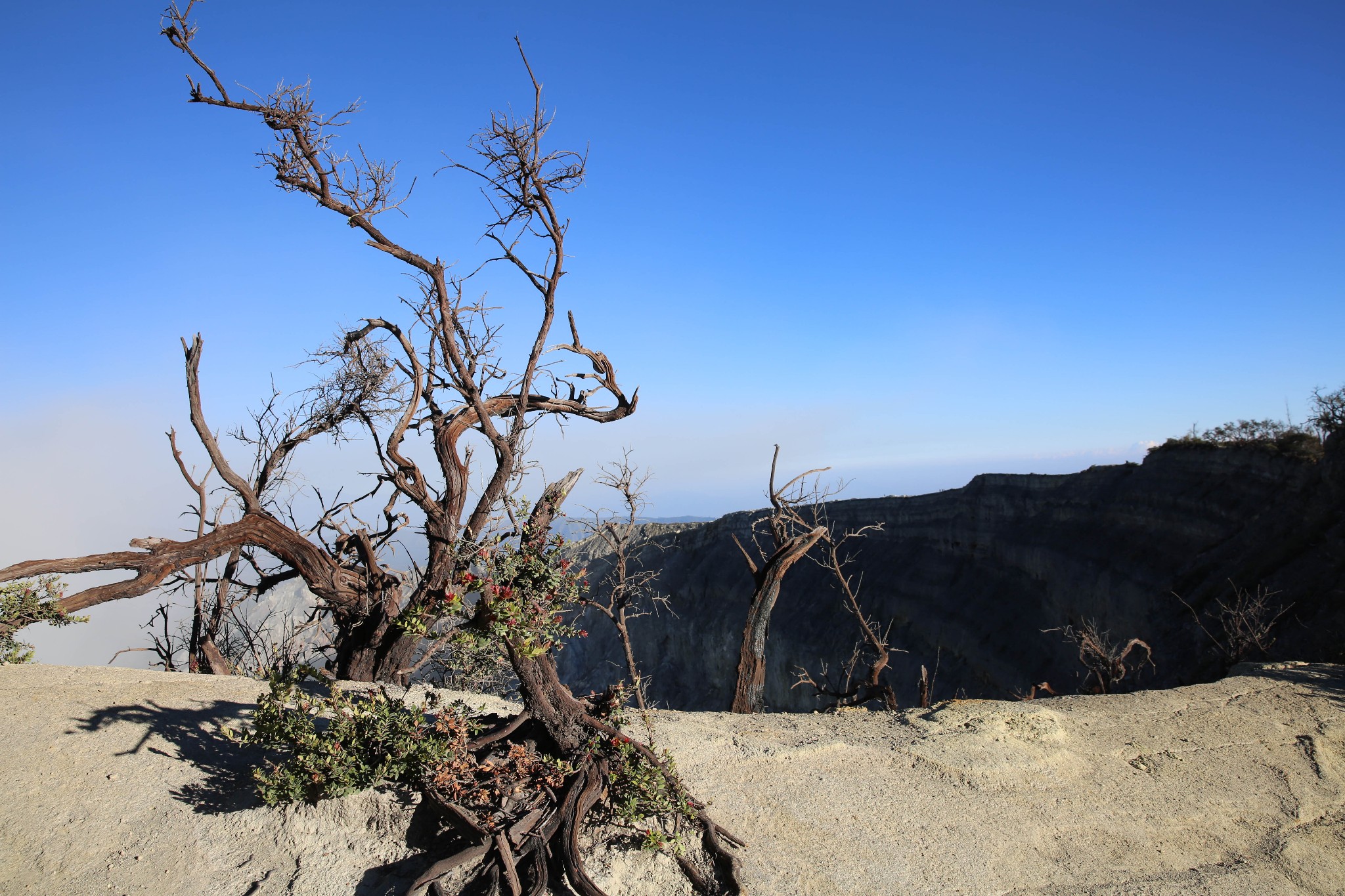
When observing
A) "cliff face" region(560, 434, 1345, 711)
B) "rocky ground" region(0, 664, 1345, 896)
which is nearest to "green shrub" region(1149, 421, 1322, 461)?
"cliff face" region(560, 434, 1345, 711)

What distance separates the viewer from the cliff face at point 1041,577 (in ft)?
55.4

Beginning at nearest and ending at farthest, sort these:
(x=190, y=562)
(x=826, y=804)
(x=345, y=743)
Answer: (x=345, y=743) < (x=826, y=804) < (x=190, y=562)

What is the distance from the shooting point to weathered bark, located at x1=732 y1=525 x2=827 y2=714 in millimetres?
8344

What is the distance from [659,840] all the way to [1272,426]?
22850mm

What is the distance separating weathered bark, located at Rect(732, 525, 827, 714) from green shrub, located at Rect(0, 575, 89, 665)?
6119 mm

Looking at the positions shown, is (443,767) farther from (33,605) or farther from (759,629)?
(759,629)

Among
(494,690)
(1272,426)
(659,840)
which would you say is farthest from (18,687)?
(1272,426)

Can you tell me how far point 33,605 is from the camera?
5727 mm

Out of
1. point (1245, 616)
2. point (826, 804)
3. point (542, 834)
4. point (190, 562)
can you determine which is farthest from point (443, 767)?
point (1245, 616)

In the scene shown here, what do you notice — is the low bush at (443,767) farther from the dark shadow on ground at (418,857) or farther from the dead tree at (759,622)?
the dead tree at (759,622)

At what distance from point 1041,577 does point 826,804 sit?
2200 centimetres

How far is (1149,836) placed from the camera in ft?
16.8

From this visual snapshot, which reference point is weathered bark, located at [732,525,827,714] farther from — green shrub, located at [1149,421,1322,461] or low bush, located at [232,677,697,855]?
green shrub, located at [1149,421,1322,461]

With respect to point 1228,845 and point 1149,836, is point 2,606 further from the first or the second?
point 1228,845
